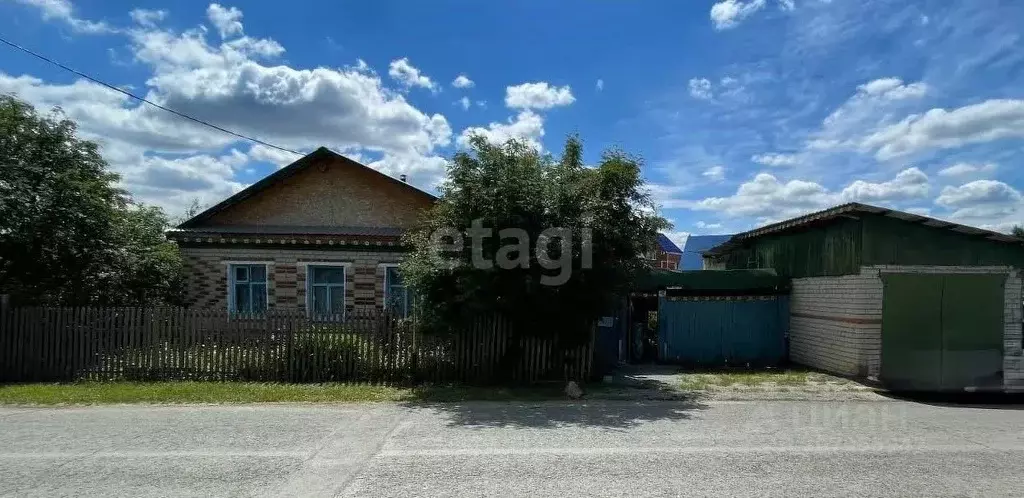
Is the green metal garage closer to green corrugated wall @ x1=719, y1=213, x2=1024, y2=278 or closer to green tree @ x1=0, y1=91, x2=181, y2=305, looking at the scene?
green corrugated wall @ x1=719, y1=213, x2=1024, y2=278

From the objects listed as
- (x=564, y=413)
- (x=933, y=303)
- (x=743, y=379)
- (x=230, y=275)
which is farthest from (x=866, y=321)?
(x=230, y=275)

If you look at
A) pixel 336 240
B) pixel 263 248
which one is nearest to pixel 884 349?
pixel 336 240

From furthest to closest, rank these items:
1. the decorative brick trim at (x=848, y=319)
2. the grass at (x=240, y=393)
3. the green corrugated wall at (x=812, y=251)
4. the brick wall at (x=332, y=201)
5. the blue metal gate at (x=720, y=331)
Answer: the brick wall at (x=332, y=201) < the blue metal gate at (x=720, y=331) < the green corrugated wall at (x=812, y=251) < the decorative brick trim at (x=848, y=319) < the grass at (x=240, y=393)

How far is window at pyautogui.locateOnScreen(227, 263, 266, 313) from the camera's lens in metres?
15.4

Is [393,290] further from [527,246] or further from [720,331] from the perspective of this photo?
[720,331]

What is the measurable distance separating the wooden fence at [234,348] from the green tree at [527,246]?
59 centimetres

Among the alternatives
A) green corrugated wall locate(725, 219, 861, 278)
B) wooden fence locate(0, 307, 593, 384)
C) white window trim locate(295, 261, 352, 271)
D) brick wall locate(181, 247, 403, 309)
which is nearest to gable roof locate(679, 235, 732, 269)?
green corrugated wall locate(725, 219, 861, 278)

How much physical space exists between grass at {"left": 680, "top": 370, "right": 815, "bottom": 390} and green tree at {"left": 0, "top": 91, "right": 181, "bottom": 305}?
13.0 m

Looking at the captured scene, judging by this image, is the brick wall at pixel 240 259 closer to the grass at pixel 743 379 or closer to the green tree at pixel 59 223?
the green tree at pixel 59 223

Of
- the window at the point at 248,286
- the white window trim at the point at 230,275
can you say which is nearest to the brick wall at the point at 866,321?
the white window trim at the point at 230,275

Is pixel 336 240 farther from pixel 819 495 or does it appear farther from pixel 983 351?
pixel 983 351

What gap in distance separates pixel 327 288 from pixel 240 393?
6538 millimetres

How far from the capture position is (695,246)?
119 ft

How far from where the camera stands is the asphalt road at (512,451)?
16.5 ft
